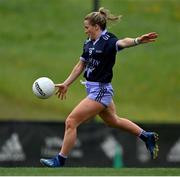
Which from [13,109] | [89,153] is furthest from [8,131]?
[13,109]

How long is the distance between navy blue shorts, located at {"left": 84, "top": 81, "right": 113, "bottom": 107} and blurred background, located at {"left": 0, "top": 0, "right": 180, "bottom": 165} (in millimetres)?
10816

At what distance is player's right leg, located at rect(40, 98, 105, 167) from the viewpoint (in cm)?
991

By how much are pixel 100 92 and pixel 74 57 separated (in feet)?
44.1

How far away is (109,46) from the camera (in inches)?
396

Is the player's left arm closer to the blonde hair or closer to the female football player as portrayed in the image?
the female football player

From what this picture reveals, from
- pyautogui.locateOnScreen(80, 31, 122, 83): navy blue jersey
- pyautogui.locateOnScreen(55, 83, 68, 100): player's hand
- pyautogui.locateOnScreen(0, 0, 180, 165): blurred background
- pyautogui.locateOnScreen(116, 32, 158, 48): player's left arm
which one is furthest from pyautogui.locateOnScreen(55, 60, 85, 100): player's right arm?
pyautogui.locateOnScreen(0, 0, 180, 165): blurred background

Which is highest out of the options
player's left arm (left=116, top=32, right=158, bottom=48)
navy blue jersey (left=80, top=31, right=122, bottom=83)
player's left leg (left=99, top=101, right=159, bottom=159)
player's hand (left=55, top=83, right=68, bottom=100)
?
player's left arm (left=116, top=32, right=158, bottom=48)

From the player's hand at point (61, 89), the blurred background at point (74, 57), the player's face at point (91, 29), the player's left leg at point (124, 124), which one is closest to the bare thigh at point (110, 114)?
the player's left leg at point (124, 124)

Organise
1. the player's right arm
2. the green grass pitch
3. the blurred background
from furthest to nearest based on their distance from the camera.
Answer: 1. the blurred background
2. the player's right arm
3. the green grass pitch

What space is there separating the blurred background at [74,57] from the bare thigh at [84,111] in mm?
10915

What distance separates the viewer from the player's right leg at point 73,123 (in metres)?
9.91

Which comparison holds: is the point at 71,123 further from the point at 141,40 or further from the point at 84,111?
the point at 141,40

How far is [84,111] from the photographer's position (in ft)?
32.6

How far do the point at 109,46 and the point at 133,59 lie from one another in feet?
44.1
